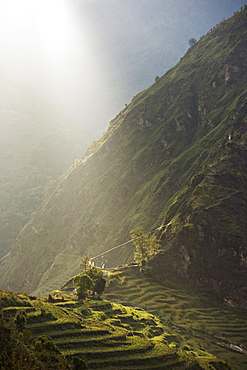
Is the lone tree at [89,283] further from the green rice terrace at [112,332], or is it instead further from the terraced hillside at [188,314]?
the terraced hillside at [188,314]

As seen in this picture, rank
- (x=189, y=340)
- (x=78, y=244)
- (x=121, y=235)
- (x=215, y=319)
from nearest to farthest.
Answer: (x=189, y=340) → (x=215, y=319) → (x=121, y=235) → (x=78, y=244)

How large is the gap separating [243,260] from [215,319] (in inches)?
848

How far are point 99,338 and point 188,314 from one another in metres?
40.7

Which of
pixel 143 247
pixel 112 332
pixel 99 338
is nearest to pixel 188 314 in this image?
pixel 143 247

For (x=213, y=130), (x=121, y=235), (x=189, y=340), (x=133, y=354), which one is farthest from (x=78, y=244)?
(x=133, y=354)

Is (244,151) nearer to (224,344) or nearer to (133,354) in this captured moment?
(224,344)

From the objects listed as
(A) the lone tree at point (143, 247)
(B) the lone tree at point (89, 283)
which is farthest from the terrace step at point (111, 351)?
(A) the lone tree at point (143, 247)

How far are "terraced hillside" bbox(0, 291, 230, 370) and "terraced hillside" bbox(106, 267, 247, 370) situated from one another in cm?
808

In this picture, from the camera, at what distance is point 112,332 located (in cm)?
6450

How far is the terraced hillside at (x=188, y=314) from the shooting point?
8050 centimetres

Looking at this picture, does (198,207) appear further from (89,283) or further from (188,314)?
(89,283)

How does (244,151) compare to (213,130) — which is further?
(213,130)

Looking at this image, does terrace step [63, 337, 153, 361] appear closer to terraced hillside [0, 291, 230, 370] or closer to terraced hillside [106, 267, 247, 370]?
terraced hillside [0, 291, 230, 370]

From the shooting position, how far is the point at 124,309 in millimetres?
82875
